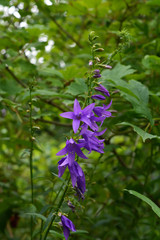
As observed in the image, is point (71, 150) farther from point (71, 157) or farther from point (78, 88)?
point (78, 88)

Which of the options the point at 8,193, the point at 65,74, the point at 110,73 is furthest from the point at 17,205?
the point at 110,73

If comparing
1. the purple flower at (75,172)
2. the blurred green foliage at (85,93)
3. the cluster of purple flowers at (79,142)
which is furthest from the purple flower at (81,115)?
the blurred green foliage at (85,93)

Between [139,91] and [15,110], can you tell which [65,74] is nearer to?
[15,110]

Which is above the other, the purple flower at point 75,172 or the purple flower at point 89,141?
the purple flower at point 89,141

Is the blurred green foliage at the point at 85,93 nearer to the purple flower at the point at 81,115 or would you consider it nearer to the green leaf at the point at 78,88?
the green leaf at the point at 78,88

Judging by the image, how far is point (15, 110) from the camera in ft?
5.68

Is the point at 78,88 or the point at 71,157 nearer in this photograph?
the point at 71,157

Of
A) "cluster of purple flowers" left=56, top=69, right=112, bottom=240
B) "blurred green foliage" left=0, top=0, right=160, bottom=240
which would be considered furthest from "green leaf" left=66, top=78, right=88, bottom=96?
"cluster of purple flowers" left=56, top=69, right=112, bottom=240

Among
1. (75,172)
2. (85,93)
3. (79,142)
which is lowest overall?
(75,172)

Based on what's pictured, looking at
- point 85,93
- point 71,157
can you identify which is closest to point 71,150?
point 71,157

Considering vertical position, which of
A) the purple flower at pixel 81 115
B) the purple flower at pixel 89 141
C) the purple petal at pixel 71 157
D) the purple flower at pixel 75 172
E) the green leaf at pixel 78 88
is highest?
the green leaf at pixel 78 88

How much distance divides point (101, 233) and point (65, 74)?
1.78 meters

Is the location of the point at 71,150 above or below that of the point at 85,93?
below

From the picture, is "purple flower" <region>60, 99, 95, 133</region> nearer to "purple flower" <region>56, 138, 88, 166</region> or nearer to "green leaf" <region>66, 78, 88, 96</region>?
"purple flower" <region>56, 138, 88, 166</region>
